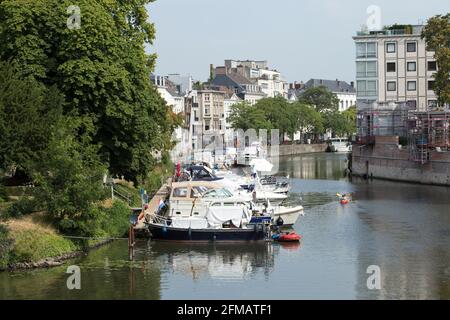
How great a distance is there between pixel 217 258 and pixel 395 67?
7416cm

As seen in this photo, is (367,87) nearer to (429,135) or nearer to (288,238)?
(429,135)

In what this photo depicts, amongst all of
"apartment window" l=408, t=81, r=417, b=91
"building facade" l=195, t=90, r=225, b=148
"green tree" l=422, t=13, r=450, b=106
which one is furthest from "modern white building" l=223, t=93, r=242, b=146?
"green tree" l=422, t=13, r=450, b=106

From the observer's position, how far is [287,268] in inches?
1644

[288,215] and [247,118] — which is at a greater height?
[247,118]

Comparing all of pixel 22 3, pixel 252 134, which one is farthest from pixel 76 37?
pixel 252 134

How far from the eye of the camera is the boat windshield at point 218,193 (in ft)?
173

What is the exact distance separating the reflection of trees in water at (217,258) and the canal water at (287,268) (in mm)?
47

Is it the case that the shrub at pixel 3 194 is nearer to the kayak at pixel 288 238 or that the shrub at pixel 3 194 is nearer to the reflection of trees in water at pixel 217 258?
the reflection of trees in water at pixel 217 258

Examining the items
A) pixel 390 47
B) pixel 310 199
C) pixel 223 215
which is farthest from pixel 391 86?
pixel 223 215

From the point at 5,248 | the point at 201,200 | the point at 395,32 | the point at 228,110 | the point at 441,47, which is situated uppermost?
the point at 395,32

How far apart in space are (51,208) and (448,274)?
61.6 ft

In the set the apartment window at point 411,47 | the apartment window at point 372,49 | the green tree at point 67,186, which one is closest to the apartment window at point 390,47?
the apartment window at point 372,49

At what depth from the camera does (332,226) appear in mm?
56281
